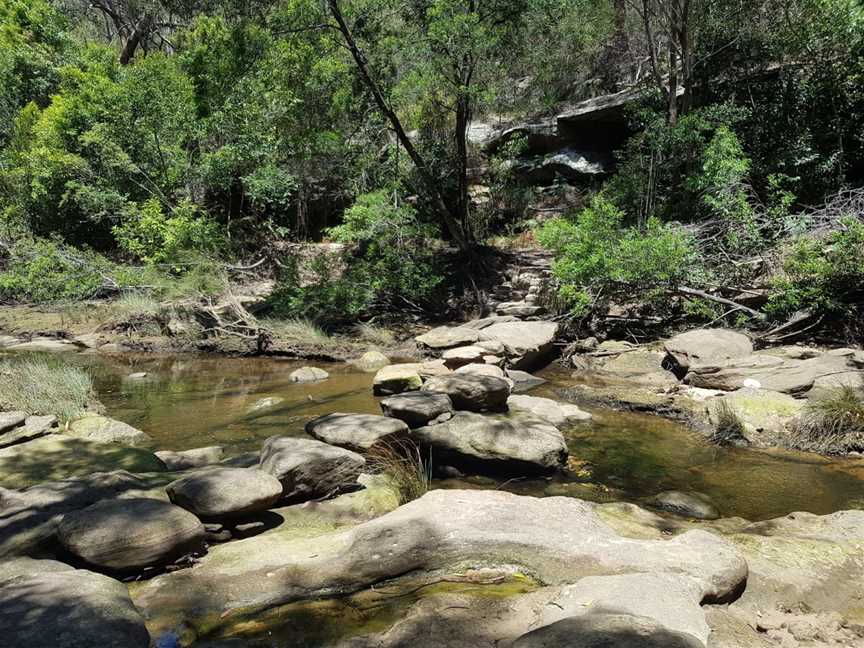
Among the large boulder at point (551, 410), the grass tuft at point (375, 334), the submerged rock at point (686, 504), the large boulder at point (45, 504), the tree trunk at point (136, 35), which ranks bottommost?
the submerged rock at point (686, 504)

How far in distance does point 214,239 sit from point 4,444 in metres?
9.53

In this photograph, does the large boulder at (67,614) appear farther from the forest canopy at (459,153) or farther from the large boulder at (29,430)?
the forest canopy at (459,153)

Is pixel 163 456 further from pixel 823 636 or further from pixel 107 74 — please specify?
pixel 107 74

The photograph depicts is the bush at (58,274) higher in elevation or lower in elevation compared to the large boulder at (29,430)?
higher

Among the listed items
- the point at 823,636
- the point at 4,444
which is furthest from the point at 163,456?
the point at 823,636

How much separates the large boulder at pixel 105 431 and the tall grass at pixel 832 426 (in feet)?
21.1

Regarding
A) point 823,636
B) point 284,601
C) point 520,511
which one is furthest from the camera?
point 520,511

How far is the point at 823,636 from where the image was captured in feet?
8.15

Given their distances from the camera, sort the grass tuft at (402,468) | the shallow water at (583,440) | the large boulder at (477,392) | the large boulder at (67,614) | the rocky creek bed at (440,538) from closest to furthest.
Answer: the large boulder at (67,614) < the rocky creek bed at (440,538) < the grass tuft at (402,468) < the shallow water at (583,440) < the large boulder at (477,392)

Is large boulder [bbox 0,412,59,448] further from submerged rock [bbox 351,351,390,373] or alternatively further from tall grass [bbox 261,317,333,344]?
tall grass [bbox 261,317,333,344]

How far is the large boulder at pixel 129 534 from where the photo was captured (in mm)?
2969

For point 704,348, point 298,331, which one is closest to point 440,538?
point 704,348

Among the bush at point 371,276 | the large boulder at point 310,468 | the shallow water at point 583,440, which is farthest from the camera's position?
the bush at point 371,276

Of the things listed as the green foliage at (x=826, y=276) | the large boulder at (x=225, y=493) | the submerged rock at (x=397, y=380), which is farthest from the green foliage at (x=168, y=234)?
the green foliage at (x=826, y=276)
